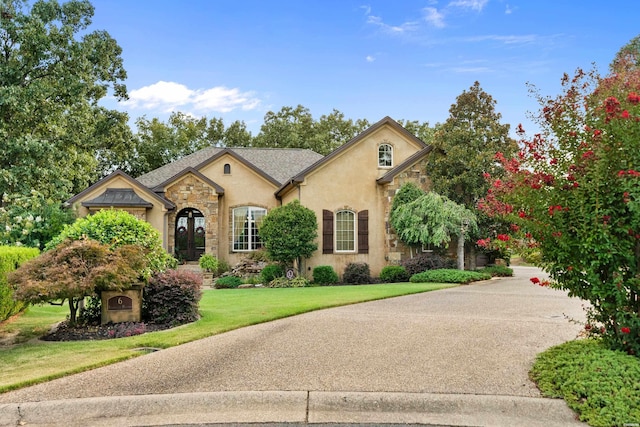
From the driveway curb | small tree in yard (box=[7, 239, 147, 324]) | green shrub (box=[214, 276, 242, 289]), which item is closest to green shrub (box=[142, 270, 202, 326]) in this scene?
small tree in yard (box=[7, 239, 147, 324])

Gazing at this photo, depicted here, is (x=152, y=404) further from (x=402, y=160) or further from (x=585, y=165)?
(x=402, y=160)

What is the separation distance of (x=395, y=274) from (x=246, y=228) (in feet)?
23.8

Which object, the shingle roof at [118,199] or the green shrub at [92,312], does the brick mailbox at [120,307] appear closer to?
the green shrub at [92,312]

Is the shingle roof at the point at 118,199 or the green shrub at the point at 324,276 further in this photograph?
the shingle roof at the point at 118,199

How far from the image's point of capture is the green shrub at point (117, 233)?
8.89 metres

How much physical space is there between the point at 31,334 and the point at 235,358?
4.47m

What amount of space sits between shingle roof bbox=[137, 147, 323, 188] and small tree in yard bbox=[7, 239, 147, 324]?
46.2 feet

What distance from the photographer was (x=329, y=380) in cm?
529

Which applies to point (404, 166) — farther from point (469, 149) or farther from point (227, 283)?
point (227, 283)

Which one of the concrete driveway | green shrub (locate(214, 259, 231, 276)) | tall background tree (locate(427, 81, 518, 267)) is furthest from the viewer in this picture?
green shrub (locate(214, 259, 231, 276))

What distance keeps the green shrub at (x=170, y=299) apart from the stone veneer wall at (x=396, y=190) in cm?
1148

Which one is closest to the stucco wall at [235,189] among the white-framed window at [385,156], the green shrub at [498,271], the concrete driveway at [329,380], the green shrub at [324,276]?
the green shrub at [324,276]

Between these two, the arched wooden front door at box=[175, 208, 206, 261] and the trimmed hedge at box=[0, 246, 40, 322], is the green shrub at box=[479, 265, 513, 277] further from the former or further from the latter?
the trimmed hedge at box=[0, 246, 40, 322]

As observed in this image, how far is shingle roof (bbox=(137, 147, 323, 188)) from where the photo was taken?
23.0 meters
